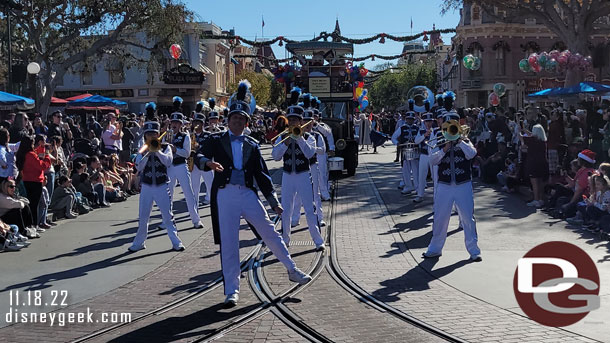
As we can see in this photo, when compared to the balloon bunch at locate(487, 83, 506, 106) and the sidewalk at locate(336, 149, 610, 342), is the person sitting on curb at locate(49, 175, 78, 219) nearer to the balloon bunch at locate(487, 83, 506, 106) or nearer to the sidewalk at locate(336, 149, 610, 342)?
the sidewalk at locate(336, 149, 610, 342)

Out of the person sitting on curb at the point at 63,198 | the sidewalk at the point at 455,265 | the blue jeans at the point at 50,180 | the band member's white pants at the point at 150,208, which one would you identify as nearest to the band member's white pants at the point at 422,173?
the sidewalk at the point at 455,265

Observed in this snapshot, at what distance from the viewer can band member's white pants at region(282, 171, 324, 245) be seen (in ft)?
32.1

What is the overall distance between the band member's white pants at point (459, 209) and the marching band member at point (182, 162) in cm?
439

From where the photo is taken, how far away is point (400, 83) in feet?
261

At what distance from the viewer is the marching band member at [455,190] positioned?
364 inches

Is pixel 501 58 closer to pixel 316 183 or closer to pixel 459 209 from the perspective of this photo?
pixel 316 183

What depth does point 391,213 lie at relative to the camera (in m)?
13.8

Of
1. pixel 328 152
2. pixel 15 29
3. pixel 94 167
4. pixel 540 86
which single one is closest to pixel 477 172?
pixel 328 152

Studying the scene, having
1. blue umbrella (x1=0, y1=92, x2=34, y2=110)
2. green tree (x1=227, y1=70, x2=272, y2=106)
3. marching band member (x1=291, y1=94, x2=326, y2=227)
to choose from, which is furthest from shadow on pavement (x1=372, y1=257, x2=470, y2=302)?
green tree (x1=227, y1=70, x2=272, y2=106)

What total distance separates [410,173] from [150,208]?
8.44 meters

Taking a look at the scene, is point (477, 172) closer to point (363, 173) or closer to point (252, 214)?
point (363, 173)

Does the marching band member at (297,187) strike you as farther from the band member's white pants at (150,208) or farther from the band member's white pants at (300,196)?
the band member's white pants at (150,208)

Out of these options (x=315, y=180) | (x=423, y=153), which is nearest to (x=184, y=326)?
(x=315, y=180)

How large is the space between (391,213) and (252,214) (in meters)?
6.88
